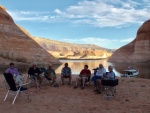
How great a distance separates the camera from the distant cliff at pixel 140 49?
8475cm

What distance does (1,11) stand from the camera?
61625mm

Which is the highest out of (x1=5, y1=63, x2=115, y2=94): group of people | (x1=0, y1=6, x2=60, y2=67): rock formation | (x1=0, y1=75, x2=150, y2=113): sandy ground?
(x1=0, y1=6, x2=60, y2=67): rock formation

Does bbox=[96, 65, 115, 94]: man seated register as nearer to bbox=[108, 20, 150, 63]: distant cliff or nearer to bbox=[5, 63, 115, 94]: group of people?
bbox=[5, 63, 115, 94]: group of people

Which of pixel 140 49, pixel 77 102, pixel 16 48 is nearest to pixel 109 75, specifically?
pixel 77 102

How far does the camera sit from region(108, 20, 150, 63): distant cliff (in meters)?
84.8

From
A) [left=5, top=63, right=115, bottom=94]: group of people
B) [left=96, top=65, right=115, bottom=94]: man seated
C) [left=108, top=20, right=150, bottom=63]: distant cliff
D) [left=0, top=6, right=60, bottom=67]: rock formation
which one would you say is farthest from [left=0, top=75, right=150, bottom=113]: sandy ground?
[left=108, top=20, right=150, bottom=63]: distant cliff

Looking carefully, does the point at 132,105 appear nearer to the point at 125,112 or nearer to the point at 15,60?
the point at 125,112

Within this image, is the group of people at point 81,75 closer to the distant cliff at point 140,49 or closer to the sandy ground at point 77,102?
the sandy ground at point 77,102

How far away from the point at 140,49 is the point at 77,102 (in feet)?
273

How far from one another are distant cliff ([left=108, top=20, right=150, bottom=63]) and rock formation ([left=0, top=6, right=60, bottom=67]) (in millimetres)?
36957

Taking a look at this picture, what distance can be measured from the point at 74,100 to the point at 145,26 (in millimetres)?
92301

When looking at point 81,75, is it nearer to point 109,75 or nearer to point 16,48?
point 109,75

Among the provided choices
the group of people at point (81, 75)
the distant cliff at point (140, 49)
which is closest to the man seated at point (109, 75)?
the group of people at point (81, 75)

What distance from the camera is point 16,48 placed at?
55562 millimetres
